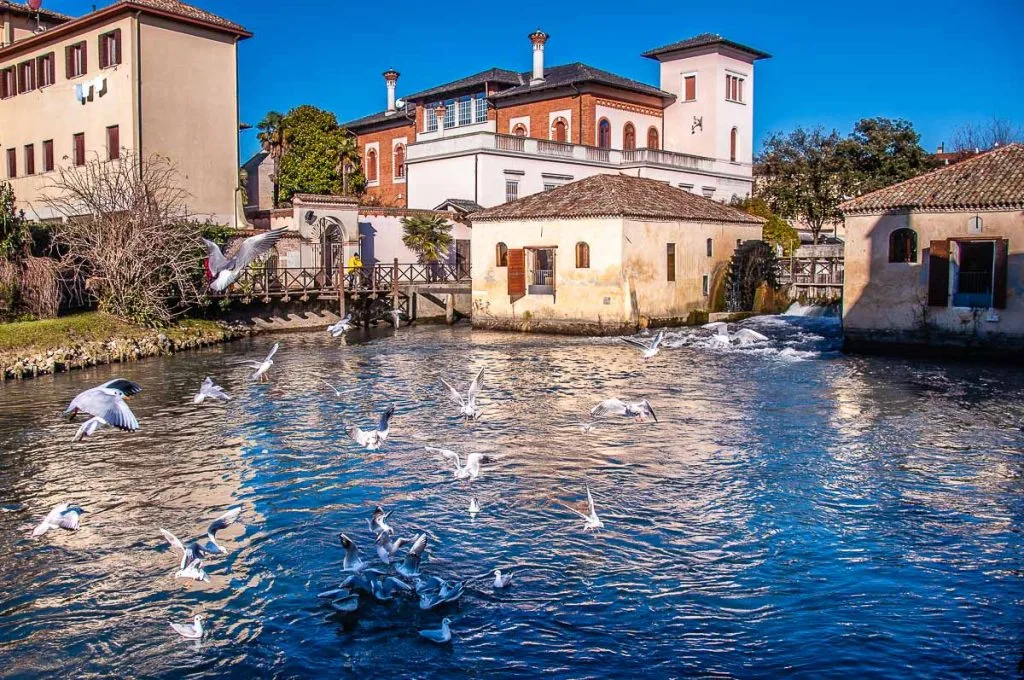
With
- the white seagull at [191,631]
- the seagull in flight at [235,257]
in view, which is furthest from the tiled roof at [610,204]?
the white seagull at [191,631]

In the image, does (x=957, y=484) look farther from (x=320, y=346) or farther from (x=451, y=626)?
(x=320, y=346)

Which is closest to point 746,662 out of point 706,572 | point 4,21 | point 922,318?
point 706,572

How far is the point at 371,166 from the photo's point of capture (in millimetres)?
53969

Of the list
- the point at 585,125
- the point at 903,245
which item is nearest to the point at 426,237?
the point at 585,125

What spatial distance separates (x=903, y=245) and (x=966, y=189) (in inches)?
73.2

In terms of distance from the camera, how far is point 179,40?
107 ft

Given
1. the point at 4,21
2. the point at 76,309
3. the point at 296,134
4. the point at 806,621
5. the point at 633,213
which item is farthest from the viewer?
the point at 296,134

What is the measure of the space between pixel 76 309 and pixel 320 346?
660cm

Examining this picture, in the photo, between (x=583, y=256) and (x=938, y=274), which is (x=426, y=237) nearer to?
(x=583, y=256)

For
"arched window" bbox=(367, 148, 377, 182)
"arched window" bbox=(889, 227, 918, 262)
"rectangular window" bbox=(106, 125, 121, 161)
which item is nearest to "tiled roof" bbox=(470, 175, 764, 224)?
"arched window" bbox=(889, 227, 918, 262)

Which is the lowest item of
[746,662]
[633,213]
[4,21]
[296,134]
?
[746,662]

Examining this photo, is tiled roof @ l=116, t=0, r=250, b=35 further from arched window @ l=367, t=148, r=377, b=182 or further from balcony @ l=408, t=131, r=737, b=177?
arched window @ l=367, t=148, r=377, b=182

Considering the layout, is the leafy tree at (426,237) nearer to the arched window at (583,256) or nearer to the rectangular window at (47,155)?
the arched window at (583,256)

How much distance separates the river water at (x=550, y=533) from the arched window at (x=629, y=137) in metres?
31.0
